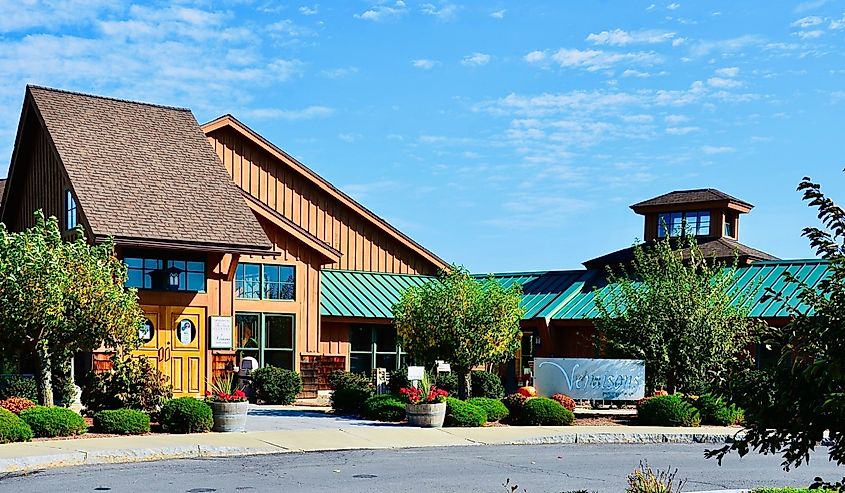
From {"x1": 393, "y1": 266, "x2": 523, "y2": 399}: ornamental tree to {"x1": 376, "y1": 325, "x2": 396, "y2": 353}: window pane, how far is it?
361 inches

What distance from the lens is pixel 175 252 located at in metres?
29.1

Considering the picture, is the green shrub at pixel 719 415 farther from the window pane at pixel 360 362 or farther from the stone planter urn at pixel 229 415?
the window pane at pixel 360 362

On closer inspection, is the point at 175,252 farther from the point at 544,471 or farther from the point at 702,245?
the point at 702,245

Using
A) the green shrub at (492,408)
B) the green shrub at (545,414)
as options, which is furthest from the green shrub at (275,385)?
the green shrub at (545,414)

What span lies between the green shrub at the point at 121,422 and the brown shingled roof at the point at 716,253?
21.8 metres

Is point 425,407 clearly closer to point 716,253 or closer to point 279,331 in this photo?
point 279,331

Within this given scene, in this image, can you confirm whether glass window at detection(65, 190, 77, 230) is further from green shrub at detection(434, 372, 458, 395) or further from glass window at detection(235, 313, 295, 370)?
green shrub at detection(434, 372, 458, 395)

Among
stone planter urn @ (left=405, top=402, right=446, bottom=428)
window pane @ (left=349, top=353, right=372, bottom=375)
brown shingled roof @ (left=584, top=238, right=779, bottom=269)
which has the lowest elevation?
stone planter urn @ (left=405, top=402, right=446, bottom=428)

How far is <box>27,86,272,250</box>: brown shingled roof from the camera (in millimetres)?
28422

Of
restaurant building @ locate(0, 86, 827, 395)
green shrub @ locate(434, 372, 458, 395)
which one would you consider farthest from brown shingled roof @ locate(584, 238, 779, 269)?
green shrub @ locate(434, 372, 458, 395)

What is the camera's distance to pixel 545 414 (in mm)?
24469

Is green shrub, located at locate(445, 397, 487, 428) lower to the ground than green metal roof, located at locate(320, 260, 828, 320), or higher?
lower

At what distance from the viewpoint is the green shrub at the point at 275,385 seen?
97.7 ft

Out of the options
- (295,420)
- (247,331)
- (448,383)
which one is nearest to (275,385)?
(247,331)
